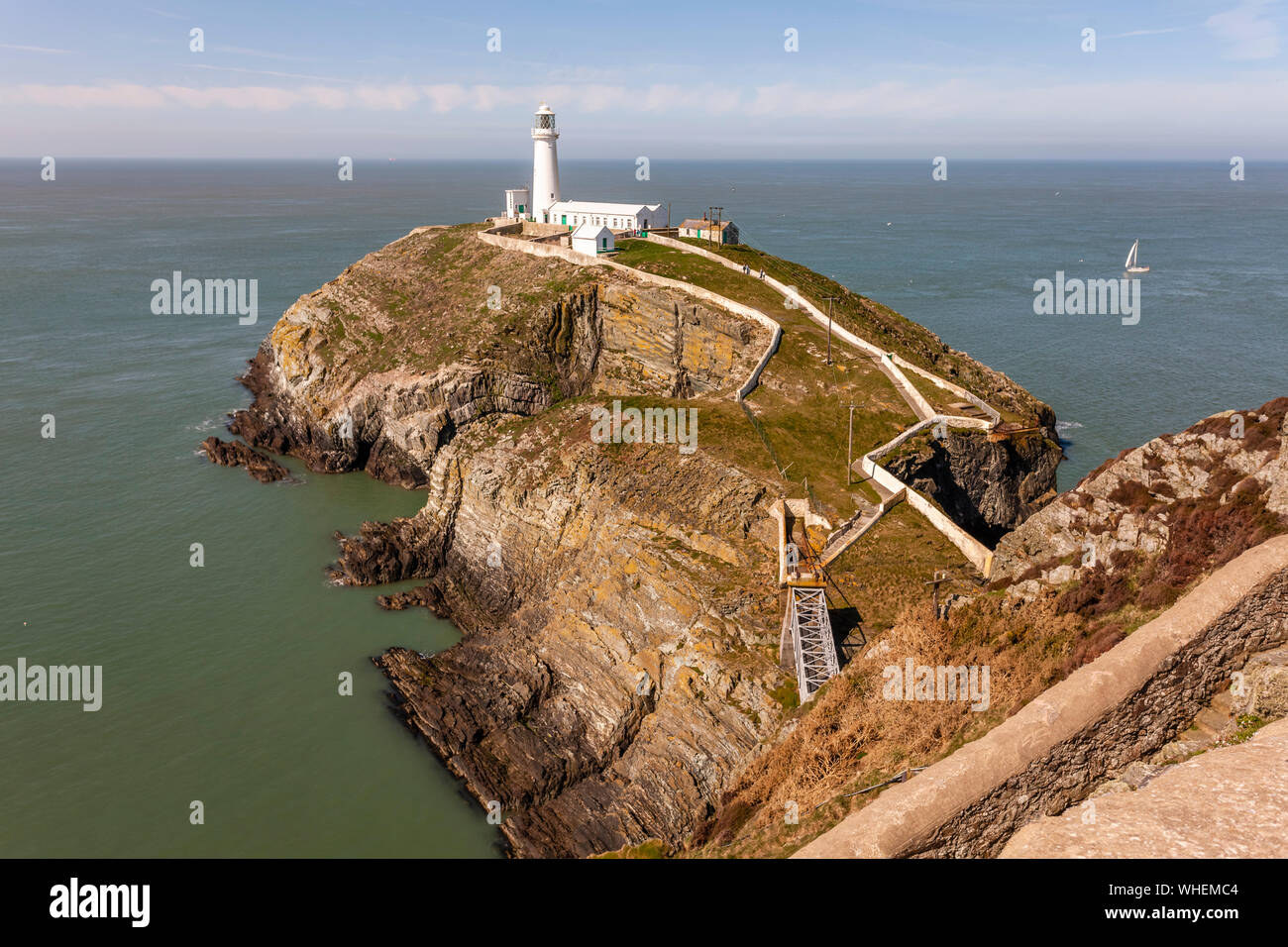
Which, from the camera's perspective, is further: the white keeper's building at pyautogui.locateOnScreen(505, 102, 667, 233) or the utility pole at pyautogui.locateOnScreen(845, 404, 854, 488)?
the white keeper's building at pyautogui.locateOnScreen(505, 102, 667, 233)

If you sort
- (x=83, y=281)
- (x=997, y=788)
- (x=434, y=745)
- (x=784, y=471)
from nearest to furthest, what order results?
(x=997, y=788) → (x=434, y=745) → (x=784, y=471) → (x=83, y=281)

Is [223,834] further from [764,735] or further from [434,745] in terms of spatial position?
[764,735]

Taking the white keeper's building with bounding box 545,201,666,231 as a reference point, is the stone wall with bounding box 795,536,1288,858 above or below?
below

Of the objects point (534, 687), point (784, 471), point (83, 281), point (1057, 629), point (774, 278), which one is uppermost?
point (83, 281)

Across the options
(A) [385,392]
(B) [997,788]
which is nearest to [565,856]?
(B) [997,788]

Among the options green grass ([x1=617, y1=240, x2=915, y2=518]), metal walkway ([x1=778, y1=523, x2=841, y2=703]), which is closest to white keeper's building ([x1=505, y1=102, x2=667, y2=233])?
green grass ([x1=617, y1=240, x2=915, y2=518])

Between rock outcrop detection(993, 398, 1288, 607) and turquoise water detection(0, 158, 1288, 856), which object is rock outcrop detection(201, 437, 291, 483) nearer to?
turquoise water detection(0, 158, 1288, 856)

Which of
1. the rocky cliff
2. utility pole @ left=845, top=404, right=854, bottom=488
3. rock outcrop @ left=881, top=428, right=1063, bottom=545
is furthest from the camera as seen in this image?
rock outcrop @ left=881, top=428, right=1063, bottom=545

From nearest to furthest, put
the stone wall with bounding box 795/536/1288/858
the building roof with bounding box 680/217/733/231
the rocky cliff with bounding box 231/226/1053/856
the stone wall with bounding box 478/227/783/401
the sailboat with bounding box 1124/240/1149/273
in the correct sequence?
the stone wall with bounding box 795/536/1288/858 < the rocky cliff with bounding box 231/226/1053/856 < the stone wall with bounding box 478/227/783/401 < the building roof with bounding box 680/217/733/231 < the sailboat with bounding box 1124/240/1149/273

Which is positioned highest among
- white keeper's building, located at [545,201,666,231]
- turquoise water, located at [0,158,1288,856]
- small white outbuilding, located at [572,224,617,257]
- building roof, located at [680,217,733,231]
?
white keeper's building, located at [545,201,666,231]

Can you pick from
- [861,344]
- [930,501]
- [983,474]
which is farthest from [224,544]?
[983,474]
